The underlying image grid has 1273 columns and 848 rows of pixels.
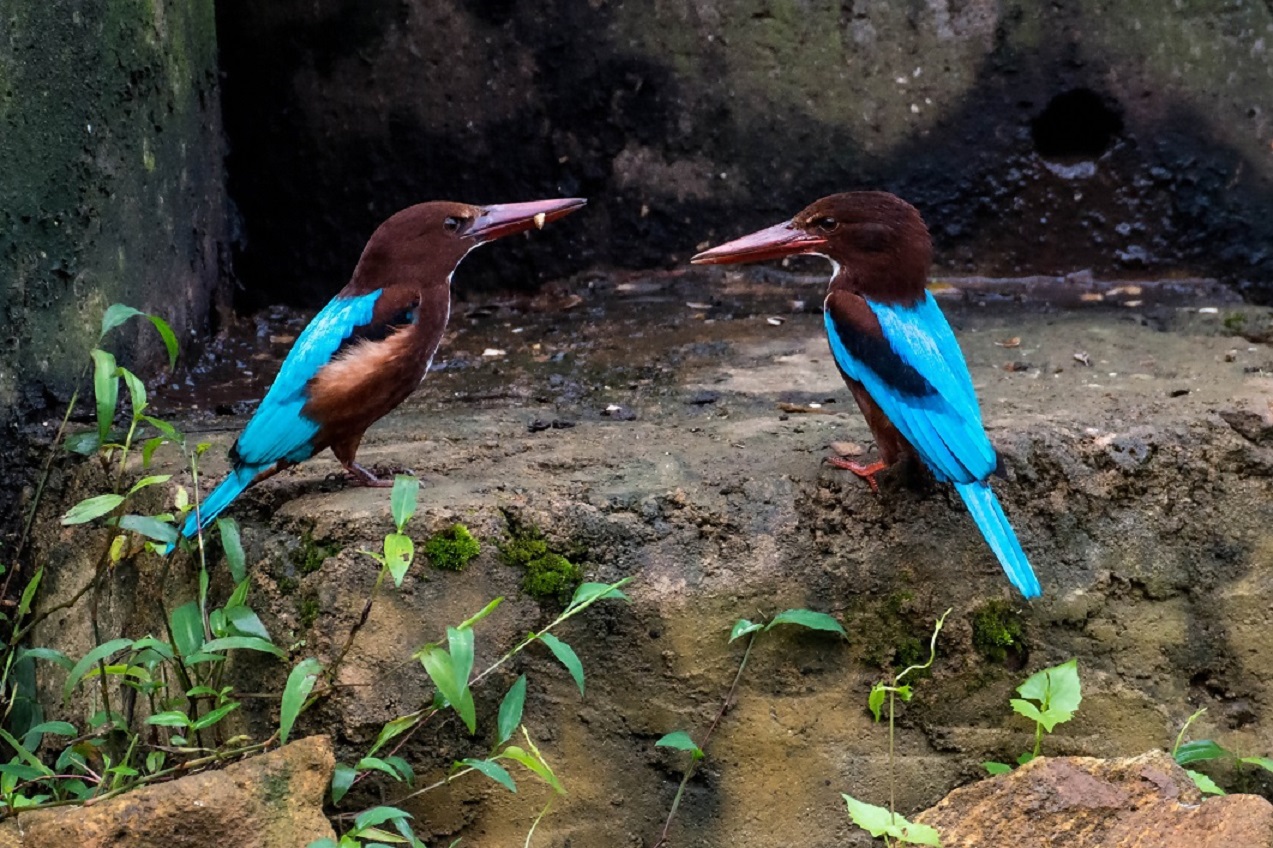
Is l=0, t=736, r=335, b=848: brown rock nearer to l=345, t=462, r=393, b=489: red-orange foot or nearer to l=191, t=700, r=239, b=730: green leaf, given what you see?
l=191, t=700, r=239, b=730: green leaf

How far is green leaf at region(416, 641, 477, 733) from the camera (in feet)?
8.01

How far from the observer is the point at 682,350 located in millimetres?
4160

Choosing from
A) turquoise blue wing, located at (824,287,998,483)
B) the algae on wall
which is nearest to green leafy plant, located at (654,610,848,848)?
turquoise blue wing, located at (824,287,998,483)

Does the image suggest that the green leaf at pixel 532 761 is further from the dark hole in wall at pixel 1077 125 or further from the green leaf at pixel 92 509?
the dark hole in wall at pixel 1077 125

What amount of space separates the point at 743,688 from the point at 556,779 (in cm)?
40

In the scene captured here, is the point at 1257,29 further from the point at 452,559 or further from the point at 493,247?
the point at 452,559

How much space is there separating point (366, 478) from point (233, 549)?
36 cm

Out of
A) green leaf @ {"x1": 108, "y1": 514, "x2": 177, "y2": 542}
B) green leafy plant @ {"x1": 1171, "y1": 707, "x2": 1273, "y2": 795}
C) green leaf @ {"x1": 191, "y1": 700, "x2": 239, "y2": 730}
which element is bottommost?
green leafy plant @ {"x1": 1171, "y1": 707, "x2": 1273, "y2": 795}

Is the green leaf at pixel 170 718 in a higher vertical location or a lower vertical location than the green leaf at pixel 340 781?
higher

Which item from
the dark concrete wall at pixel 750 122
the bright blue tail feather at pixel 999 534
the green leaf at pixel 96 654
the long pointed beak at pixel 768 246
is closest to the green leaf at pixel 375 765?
the green leaf at pixel 96 654

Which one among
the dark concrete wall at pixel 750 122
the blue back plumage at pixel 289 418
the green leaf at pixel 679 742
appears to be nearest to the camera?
the green leaf at pixel 679 742

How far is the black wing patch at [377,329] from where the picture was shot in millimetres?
3035

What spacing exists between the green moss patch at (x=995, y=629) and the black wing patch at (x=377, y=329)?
132cm

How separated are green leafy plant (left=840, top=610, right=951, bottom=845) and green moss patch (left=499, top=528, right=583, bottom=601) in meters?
0.62
